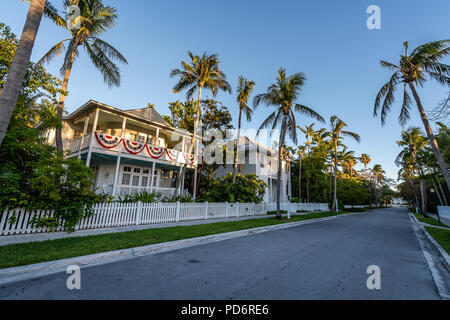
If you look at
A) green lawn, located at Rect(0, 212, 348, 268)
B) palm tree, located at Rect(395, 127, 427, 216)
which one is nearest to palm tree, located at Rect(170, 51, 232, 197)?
green lawn, located at Rect(0, 212, 348, 268)

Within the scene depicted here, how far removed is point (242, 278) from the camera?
3.78 metres

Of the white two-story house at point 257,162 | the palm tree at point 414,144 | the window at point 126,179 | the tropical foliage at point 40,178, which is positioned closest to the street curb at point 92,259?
the tropical foliage at point 40,178

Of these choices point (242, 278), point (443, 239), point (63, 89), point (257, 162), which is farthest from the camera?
point (257, 162)

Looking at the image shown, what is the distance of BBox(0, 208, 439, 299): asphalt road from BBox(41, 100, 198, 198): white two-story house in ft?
32.9

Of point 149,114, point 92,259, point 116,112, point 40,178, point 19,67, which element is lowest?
point 92,259

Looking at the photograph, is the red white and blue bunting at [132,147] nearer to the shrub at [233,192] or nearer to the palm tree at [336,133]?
the shrub at [233,192]

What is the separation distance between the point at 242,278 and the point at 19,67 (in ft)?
26.5

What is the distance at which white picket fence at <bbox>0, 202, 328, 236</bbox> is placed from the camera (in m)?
6.43

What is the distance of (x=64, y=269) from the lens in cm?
403

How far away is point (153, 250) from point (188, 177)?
1712 centimetres

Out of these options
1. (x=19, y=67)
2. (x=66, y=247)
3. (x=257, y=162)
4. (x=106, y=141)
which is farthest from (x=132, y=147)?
(x=257, y=162)

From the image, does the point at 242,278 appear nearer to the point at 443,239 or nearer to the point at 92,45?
the point at 443,239

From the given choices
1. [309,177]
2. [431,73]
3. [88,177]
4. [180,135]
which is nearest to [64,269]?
[88,177]

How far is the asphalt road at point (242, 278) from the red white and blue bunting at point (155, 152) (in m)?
10.3
